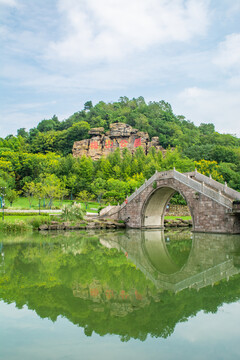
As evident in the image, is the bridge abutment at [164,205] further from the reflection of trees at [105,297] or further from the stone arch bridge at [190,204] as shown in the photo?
the reflection of trees at [105,297]

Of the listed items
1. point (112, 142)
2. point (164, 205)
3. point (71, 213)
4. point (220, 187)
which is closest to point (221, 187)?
point (220, 187)

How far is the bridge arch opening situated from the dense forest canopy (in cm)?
1008

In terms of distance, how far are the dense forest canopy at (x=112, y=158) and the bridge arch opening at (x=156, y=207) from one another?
33.1 ft

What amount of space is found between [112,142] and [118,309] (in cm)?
6082

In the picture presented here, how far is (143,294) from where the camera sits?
725cm

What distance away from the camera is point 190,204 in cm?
2280

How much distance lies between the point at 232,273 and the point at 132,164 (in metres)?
45.2

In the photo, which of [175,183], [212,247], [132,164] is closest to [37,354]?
[212,247]

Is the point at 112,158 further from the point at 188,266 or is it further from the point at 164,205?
the point at 188,266

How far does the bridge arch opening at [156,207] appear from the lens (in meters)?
27.0

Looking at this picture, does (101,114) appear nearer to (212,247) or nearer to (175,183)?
(175,183)

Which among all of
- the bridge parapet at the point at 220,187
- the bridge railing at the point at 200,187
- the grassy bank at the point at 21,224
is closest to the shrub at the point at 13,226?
the grassy bank at the point at 21,224

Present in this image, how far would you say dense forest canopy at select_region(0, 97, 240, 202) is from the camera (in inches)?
1642

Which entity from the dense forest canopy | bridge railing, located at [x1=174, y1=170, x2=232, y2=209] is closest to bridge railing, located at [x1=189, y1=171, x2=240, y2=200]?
bridge railing, located at [x1=174, y1=170, x2=232, y2=209]
